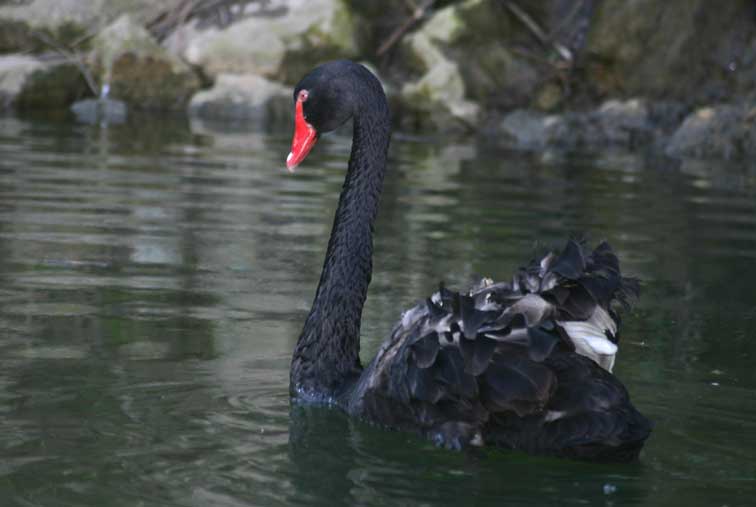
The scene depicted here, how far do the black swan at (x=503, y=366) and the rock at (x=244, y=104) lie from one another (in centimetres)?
1305

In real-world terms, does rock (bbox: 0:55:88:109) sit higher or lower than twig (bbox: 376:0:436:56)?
lower

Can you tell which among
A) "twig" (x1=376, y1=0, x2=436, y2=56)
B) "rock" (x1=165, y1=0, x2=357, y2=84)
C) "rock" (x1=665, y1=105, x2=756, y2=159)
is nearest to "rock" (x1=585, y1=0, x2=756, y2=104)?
"rock" (x1=665, y1=105, x2=756, y2=159)

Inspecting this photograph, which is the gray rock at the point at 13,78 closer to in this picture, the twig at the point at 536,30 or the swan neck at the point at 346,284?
the twig at the point at 536,30

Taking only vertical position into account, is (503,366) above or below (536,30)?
below

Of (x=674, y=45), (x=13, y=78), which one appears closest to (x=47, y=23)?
(x=13, y=78)

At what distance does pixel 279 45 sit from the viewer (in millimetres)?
17938

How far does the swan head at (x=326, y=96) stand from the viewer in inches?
184

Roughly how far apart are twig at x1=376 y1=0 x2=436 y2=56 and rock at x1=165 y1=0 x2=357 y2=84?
24.2 inches

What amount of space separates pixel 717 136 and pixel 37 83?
7.82m

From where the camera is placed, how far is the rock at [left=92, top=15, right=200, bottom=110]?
17.7 m

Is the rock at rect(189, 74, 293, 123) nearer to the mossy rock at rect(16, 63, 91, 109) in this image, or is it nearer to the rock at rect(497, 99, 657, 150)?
the mossy rock at rect(16, 63, 91, 109)

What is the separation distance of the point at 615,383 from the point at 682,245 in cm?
472

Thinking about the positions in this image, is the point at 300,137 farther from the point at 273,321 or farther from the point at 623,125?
the point at 623,125

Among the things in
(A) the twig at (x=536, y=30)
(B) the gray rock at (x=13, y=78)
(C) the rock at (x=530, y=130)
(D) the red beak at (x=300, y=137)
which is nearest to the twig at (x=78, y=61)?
(B) the gray rock at (x=13, y=78)
